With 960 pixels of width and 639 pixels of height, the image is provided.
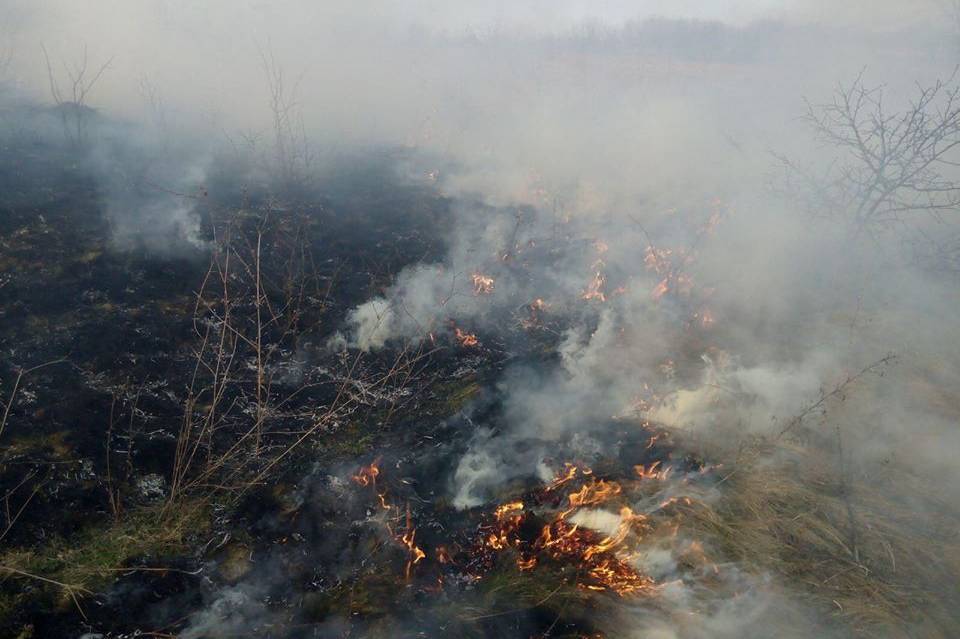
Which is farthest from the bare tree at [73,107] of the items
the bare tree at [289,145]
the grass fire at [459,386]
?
the bare tree at [289,145]

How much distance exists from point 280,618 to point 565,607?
91.9 inches

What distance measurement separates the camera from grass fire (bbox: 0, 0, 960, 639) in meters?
4.43

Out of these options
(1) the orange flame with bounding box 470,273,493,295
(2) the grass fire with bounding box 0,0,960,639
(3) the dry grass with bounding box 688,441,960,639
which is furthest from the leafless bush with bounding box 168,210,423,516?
(3) the dry grass with bounding box 688,441,960,639

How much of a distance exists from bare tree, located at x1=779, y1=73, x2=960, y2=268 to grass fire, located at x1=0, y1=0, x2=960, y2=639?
0.52 ft

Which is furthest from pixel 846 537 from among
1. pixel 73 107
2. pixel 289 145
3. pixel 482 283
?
pixel 73 107

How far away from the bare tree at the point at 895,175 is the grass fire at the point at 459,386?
16 centimetres

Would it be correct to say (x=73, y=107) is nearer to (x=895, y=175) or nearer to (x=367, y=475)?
(x=367, y=475)

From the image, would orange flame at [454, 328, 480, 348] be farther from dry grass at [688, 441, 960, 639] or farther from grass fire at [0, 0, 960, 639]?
dry grass at [688, 441, 960, 639]

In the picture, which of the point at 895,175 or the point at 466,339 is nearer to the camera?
the point at 466,339

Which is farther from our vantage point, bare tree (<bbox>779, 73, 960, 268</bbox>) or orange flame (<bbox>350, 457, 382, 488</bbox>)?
bare tree (<bbox>779, 73, 960, 268</bbox>)

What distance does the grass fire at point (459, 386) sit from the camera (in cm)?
443

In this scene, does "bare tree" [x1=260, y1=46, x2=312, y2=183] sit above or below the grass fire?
above

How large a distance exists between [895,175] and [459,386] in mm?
11340

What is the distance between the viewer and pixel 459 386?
6.78 m
